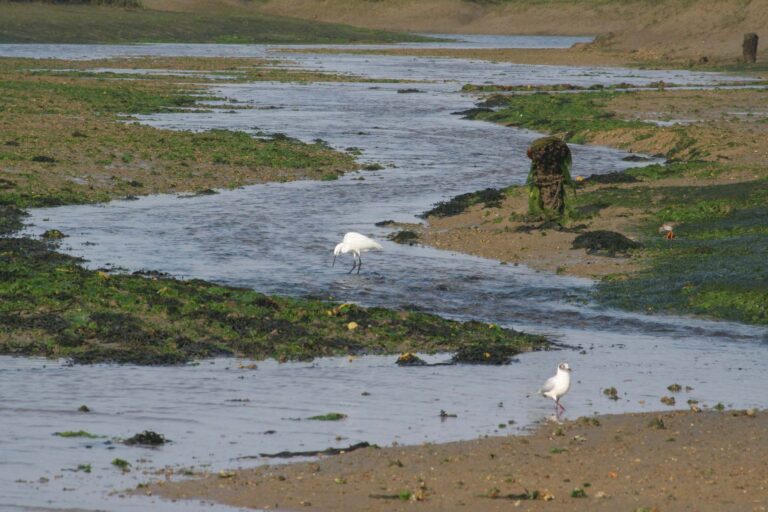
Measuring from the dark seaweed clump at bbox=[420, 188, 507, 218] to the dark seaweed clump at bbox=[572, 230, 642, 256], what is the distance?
4517mm

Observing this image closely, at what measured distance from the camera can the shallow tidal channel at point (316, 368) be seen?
463 inches

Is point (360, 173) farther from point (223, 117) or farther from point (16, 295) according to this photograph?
point (16, 295)

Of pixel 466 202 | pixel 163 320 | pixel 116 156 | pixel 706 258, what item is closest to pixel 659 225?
pixel 706 258

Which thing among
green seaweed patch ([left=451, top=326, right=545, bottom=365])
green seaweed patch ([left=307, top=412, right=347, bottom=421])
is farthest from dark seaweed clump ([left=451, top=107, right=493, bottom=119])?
green seaweed patch ([left=307, top=412, right=347, bottom=421])

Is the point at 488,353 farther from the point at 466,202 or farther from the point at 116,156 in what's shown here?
the point at 116,156

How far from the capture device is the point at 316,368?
50.0 feet

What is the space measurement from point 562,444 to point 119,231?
14456 mm

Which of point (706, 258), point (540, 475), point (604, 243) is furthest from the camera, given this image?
point (604, 243)

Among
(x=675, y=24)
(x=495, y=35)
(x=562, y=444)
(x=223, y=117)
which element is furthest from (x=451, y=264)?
(x=495, y=35)

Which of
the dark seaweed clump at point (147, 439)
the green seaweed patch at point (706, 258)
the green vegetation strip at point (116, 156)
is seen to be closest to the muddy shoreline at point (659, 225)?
the green seaweed patch at point (706, 258)

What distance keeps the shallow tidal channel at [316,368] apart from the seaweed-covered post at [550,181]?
9.69 ft

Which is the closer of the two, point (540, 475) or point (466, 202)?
point (540, 475)

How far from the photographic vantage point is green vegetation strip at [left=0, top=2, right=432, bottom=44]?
11362cm

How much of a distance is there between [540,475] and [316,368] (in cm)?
496
